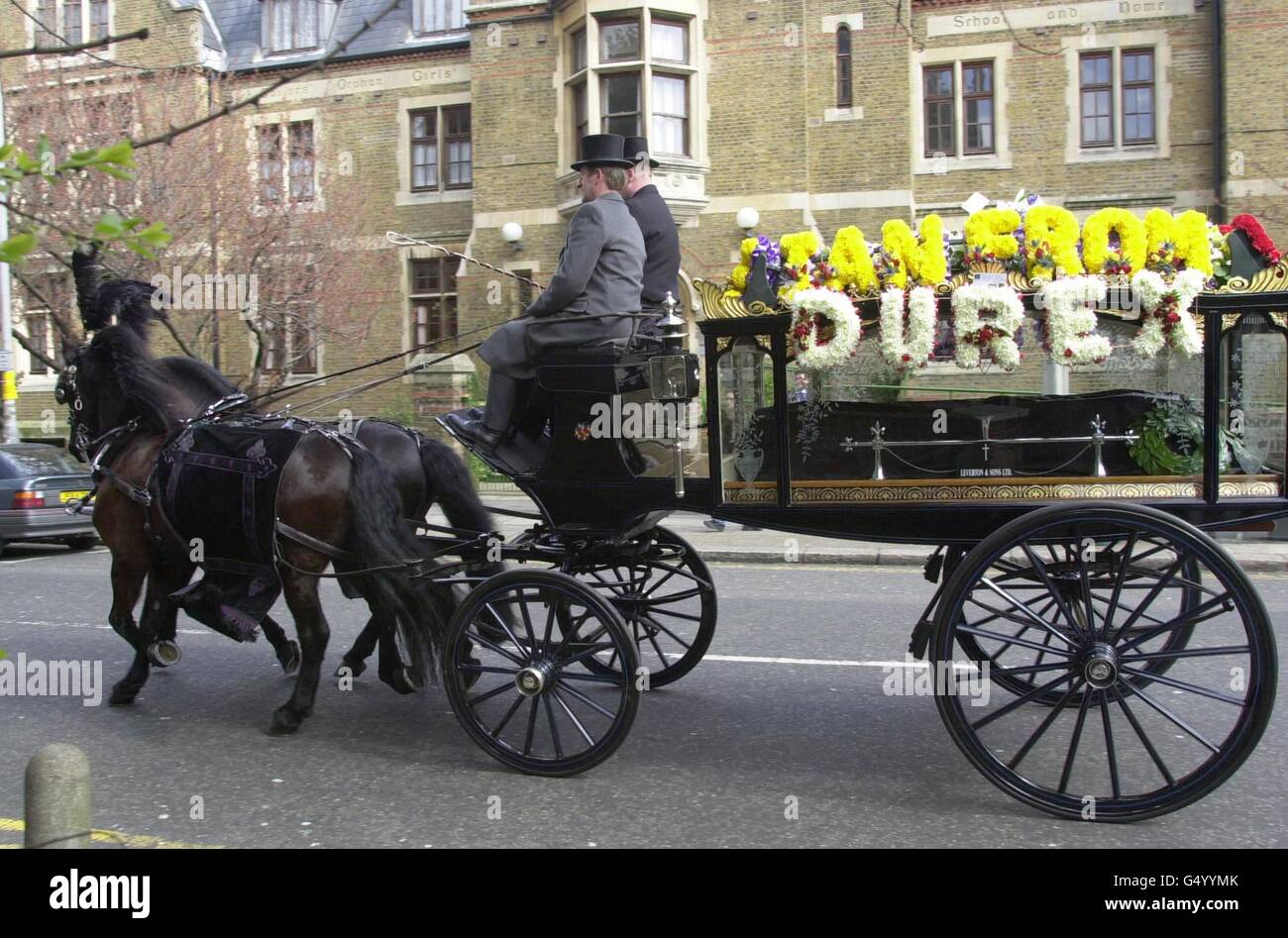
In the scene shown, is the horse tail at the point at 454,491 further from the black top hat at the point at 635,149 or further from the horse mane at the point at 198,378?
the black top hat at the point at 635,149

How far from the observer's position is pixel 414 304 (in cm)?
2294

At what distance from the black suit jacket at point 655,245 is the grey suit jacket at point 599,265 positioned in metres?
0.29

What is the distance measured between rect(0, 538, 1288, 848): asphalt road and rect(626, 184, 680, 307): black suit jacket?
2153 millimetres

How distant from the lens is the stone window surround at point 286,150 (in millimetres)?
17000

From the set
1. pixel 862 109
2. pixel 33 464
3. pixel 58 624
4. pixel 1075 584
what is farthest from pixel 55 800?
pixel 862 109

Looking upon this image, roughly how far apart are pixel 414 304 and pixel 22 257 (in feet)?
Answer: 70.2

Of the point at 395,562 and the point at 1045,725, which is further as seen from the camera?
the point at 395,562

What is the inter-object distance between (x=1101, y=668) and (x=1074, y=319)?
137 centimetres

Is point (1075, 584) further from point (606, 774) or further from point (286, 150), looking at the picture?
point (286, 150)

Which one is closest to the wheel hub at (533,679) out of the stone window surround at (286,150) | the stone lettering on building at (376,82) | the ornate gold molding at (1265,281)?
the ornate gold molding at (1265,281)

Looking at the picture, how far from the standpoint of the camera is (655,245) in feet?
17.7

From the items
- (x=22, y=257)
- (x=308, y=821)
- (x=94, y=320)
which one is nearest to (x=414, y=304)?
(x=94, y=320)
